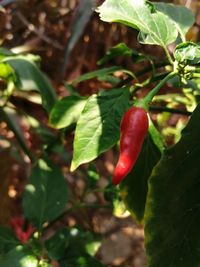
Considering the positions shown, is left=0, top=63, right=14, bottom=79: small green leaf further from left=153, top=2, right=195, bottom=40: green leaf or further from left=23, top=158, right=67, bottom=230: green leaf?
Answer: left=153, top=2, right=195, bottom=40: green leaf

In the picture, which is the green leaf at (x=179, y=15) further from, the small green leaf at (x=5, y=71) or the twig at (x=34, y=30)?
the twig at (x=34, y=30)

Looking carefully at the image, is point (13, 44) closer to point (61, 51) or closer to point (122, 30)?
point (61, 51)

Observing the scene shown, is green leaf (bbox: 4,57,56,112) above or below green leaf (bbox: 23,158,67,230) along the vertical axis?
above

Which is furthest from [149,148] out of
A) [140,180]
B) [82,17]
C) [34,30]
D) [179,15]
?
[34,30]

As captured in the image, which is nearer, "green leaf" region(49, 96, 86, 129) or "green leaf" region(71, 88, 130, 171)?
"green leaf" region(71, 88, 130, 171)

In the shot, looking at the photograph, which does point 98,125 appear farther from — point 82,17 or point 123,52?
point 82,17

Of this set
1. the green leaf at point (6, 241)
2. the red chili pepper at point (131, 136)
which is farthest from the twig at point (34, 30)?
the red chili pepper at point (131, 136)

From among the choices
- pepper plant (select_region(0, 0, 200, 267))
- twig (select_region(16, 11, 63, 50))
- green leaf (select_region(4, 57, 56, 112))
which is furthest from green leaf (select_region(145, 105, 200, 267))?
twig (select_region(16, 11, 63, 50))
